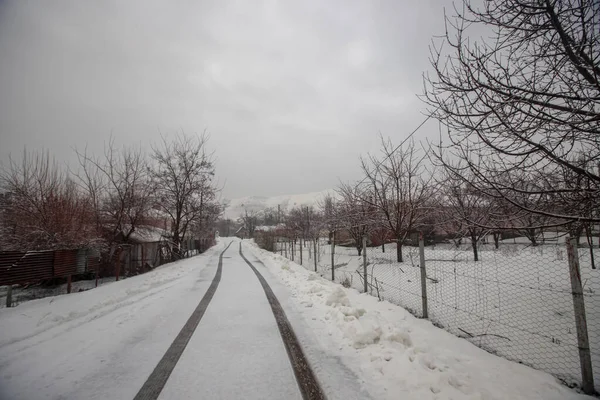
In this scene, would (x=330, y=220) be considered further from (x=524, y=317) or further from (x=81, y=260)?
(x=81, y=260)

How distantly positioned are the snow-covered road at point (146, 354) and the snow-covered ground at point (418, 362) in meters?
0.31

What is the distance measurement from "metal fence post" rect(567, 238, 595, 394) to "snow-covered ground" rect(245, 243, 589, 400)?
20 centimetres

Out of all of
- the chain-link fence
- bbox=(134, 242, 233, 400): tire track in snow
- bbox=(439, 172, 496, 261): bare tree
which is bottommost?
A: the chain-link fence

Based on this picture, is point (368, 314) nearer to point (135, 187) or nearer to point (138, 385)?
point (138, 385)

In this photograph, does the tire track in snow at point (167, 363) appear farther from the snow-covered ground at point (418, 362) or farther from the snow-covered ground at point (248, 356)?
the snow-covered ground at point (418, 362)

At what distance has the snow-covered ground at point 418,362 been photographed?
2.36m

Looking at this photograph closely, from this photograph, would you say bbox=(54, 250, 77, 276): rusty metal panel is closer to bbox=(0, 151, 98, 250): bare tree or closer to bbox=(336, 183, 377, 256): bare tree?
bbox=(0, 151, 98, 250): bare tree

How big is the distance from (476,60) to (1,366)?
6869 millimetres

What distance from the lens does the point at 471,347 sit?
10.7ft

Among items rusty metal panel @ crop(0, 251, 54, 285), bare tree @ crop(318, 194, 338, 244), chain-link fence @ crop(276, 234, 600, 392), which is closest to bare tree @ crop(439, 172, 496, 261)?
chain-link fence @ crop(276, 234, 600, 392)

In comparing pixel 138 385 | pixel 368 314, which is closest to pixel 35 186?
pixel 138 385

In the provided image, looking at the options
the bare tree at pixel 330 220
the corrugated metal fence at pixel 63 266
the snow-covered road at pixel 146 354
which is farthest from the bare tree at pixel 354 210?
the corrugated metal fence at pixel 63 266

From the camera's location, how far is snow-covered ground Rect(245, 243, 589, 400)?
2359 mm

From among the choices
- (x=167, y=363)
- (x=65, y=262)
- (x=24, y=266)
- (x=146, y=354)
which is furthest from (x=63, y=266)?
(x=167, y=363)
